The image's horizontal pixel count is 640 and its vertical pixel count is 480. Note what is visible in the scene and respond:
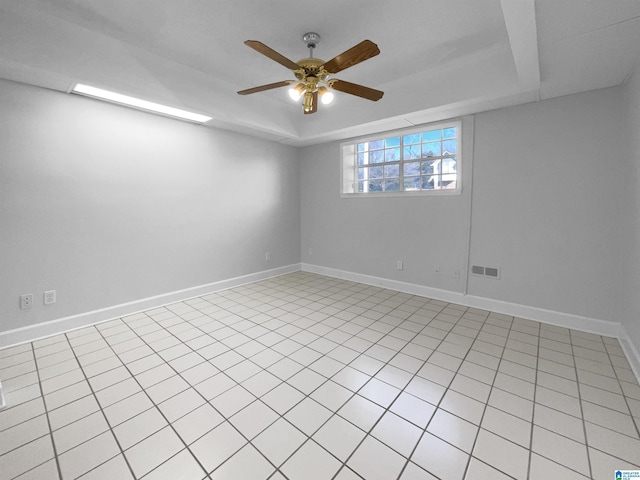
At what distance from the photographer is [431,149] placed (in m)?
3.92

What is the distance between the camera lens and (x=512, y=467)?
138 centimetres

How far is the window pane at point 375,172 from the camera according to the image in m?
4.50

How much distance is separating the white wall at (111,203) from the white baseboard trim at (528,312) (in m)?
2.46

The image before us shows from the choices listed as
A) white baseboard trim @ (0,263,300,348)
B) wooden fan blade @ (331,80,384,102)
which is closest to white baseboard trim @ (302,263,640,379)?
white baseboard trim @ (0,263,300,348)

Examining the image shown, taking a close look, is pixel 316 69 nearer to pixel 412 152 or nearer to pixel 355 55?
pixel 355 55

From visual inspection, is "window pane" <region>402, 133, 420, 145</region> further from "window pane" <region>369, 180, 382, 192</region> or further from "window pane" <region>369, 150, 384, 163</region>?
"window pane" <region>369, 180, 382, 192</region>

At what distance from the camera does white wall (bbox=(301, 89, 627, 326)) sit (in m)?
2.77

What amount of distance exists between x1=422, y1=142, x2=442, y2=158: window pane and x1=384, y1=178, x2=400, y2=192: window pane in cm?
53

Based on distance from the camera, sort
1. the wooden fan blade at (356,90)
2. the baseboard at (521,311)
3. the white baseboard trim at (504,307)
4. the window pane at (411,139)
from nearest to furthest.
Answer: the wooden fan blade at (356,90) → the baseboard at (521,311) → the white baseboard trim at (504,307) → the window pane at (411,139)

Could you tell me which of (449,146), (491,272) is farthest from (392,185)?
(491,272)

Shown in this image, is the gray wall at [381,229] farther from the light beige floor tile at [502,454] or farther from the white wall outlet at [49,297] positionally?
the white wall outlet at [49,297]

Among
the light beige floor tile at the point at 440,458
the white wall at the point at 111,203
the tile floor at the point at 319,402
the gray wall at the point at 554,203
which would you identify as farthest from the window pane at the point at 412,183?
the light beige floor tile at the point at 440,458

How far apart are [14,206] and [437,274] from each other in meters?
4.73

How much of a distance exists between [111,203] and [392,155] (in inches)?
150
